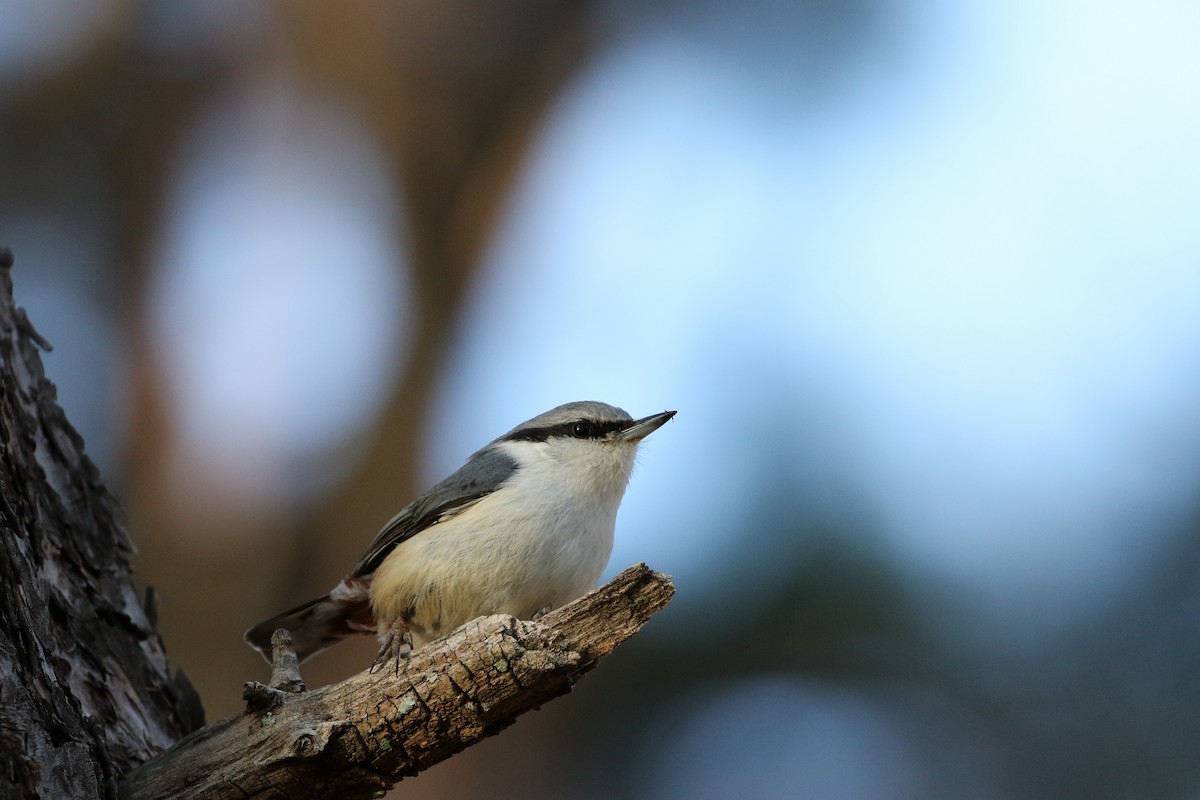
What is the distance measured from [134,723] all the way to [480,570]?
2.92 ft

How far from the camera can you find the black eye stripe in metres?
3.33

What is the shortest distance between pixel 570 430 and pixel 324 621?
92 centimetres

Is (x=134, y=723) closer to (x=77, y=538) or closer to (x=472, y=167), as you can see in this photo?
(x=77, y=538)

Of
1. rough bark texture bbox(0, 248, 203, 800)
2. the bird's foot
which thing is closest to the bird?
the bird's foot

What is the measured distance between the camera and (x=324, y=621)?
310 cm

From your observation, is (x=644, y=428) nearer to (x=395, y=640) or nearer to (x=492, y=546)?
(x=492, y=546)

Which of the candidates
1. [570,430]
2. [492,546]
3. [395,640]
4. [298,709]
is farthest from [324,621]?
[298,709]

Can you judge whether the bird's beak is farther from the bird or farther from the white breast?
the white breast

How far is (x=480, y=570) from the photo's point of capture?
2701 mm

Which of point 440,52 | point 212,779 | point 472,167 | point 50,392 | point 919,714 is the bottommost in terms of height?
point 919,714

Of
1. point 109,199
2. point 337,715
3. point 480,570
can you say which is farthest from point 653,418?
point 109,199

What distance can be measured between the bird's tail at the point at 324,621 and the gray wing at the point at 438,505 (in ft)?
0.21

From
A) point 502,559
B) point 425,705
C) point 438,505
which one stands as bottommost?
point 425,705

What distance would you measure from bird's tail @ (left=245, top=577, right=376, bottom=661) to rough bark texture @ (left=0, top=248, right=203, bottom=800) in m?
0.26
